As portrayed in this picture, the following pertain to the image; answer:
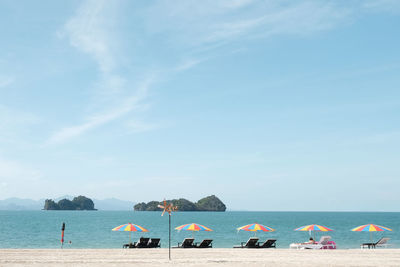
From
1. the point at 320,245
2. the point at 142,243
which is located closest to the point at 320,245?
the point at 320,245

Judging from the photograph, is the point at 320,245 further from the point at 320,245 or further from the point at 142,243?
the point at 142,243

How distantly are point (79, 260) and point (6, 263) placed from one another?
9.09 feet

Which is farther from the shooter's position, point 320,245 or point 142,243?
point 320,245

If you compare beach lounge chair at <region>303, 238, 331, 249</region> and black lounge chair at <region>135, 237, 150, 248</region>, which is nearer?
black lounge chair at <region>135, 237, 150, 248</region>

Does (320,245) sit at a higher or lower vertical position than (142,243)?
lower

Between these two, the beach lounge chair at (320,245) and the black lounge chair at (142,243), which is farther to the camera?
the beach lounge chair at (320,245)

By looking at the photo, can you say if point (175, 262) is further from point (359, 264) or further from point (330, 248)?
point (330, 248)

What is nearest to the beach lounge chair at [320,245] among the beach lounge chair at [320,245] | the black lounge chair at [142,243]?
the beach lounge chair at [320,245]

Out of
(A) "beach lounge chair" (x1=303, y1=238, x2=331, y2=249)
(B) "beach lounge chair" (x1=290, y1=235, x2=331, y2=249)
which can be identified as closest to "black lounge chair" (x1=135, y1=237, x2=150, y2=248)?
(B) "beach lounge chair" (x1=290, y1=235, x2=331, y2=249)

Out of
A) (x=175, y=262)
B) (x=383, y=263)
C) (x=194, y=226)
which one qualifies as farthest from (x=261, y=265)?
(x=194, y=226)

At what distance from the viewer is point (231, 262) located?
1750cm

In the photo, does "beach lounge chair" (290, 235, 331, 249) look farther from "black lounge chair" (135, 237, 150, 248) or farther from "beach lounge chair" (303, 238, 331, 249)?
"black lounge chair" (135, 237, 150, 248)

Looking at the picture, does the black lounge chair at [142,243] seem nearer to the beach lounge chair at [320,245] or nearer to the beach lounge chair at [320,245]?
the beach lounge chair at [320,245]

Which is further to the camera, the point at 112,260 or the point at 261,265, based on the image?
the point at 112,260
